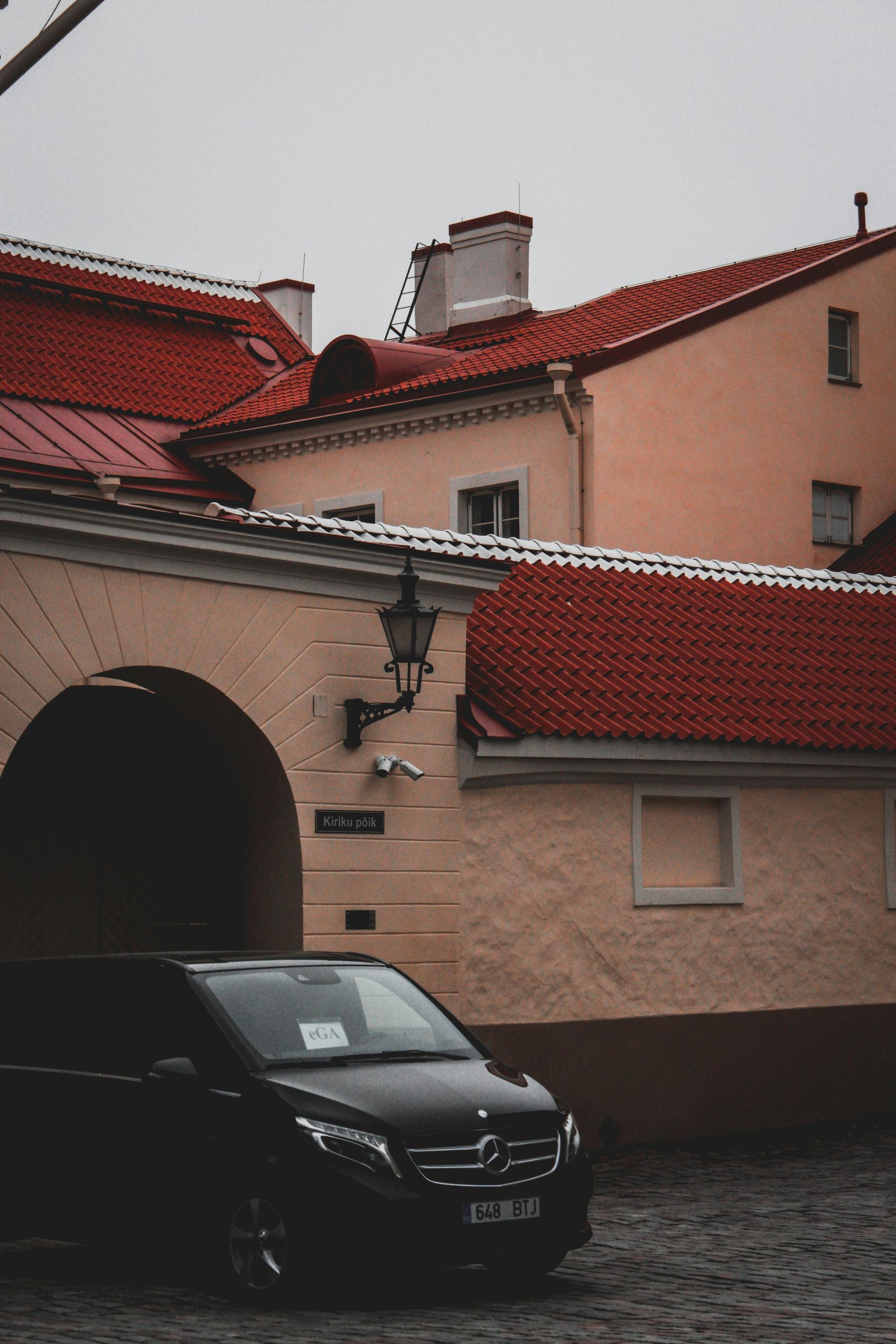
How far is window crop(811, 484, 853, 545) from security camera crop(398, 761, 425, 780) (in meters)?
13.8

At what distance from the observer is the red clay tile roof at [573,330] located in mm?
24688

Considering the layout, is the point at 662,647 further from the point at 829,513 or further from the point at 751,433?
the point at 829,513

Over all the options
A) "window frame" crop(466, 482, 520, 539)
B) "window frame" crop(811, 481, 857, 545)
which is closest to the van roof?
"window frame" crop(466, 482, 520, 539)

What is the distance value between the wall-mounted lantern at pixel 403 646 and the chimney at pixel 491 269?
16.4 meters

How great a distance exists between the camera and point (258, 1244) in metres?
8.98

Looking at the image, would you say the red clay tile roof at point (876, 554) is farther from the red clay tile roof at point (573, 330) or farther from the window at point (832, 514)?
the red clay tile roof at point (573, 330)

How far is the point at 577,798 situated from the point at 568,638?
5.62 ft

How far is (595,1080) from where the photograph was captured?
1505cm

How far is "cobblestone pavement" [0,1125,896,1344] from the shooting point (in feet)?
27.6

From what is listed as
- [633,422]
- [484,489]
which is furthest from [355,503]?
[633,422]

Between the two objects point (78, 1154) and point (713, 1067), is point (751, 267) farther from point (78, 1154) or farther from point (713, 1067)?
point (78, 1154)

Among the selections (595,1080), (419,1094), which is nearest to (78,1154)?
(419,1094)

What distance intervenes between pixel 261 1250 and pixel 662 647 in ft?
29.5

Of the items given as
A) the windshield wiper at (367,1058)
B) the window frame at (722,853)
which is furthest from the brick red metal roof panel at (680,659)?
the windshield wiper at (367,1058)
